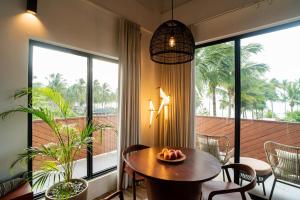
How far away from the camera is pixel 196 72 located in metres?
3.32

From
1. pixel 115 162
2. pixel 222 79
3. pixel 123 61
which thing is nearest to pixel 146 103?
pixel 123 61

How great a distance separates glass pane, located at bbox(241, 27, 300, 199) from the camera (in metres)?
2.35

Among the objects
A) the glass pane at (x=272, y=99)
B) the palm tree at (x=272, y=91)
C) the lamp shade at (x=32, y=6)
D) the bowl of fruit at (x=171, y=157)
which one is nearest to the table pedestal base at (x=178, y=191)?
the bowl of fruit at (x=171, y=157)

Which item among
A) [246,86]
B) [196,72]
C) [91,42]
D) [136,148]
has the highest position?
[91,42]

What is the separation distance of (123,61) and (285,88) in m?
2.31

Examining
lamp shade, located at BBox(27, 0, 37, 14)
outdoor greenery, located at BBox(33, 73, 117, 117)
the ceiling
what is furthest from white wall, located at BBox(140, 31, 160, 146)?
lamp shade, located at BBox(27, 0, 37, 14)

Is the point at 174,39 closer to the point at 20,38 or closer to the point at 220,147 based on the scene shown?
the point at 20,38

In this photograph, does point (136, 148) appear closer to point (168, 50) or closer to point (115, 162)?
point (115, 162)

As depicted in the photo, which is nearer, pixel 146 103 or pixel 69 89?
pixel 69 89

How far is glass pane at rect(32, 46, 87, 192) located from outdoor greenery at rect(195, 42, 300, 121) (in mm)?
1974

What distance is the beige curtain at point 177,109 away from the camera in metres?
3.19

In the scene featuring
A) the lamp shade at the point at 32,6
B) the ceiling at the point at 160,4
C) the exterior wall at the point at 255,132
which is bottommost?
the exterior wall at the point at 255,132

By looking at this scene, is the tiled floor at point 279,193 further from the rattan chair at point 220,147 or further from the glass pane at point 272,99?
the rattan chair at point 220,147

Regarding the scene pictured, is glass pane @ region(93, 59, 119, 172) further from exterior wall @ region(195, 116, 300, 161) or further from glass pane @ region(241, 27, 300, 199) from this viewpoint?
glass pane @ region(241, 27, 300, 199)
